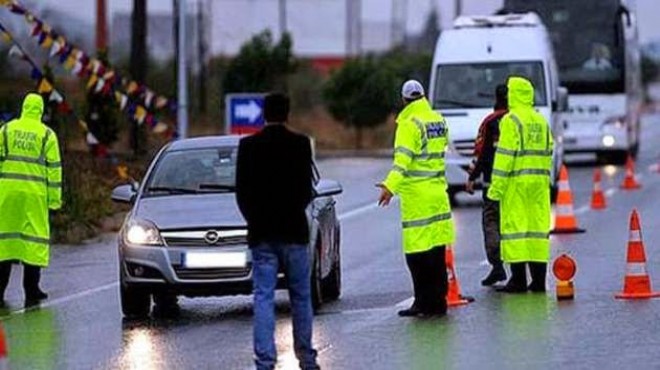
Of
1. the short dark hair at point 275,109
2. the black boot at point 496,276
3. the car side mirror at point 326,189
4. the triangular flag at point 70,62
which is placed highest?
the short dark hair at point 275,109

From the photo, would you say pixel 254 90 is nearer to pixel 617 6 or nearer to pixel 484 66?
pixel 617 6

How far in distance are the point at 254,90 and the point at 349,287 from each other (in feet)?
108

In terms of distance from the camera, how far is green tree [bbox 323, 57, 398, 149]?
180ft

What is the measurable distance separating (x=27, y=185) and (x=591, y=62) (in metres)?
25.2

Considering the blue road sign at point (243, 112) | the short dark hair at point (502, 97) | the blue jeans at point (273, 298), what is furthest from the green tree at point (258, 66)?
the blue jeans at point (273, 298)

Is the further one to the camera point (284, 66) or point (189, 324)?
point (284, 66)

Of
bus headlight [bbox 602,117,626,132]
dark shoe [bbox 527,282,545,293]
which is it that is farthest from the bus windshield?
dark shoe [bbox 527,282,545,293]

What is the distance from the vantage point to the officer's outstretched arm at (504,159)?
15.6 meters

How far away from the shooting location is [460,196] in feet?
102

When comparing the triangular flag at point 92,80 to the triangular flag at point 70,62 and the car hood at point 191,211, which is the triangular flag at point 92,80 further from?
the car hood at point 191,211

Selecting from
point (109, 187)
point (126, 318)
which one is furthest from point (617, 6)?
point (126, 318)

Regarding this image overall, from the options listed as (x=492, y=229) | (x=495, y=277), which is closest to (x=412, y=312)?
(x=495, y=277)

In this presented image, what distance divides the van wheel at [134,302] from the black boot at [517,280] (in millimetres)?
3128

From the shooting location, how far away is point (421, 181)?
14.3 metres
